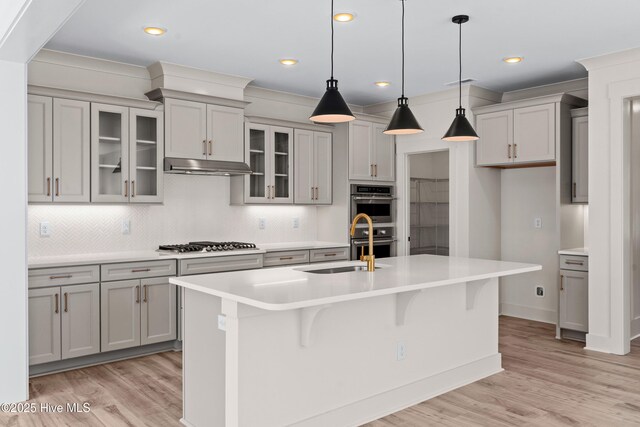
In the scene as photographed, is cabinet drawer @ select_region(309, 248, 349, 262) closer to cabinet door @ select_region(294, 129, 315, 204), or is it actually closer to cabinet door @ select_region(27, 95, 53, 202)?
cabinet door @ select_region(294, 129, 315, 204)

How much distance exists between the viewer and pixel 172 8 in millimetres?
3469

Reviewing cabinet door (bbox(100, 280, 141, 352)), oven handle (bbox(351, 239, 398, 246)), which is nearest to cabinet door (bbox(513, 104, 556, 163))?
oven handle (bbox(351, 239, 398, 246))

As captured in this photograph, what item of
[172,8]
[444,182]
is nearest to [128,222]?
[172,8]

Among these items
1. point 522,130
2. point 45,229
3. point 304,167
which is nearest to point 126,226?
point 45,229

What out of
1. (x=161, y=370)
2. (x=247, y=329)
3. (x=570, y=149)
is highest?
(x=570, y=149)

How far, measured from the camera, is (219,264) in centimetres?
482

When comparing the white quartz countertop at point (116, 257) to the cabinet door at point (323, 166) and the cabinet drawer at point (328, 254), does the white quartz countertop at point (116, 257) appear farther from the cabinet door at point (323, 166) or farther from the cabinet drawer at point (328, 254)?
the cabinet door at point (323, 166)

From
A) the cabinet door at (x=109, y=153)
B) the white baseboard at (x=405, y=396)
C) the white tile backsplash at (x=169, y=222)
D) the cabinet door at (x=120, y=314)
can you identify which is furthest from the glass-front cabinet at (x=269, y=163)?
the white baseboard at (x=405, y=396)

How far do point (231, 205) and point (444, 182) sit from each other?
2.97m

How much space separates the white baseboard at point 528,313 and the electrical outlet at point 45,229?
489 cm

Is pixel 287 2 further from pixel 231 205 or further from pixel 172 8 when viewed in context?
pixel 231 205

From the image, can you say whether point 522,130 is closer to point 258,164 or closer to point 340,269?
point 258,164

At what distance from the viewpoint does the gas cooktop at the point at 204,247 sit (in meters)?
4.76

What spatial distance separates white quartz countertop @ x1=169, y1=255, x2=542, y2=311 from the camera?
2461mm
